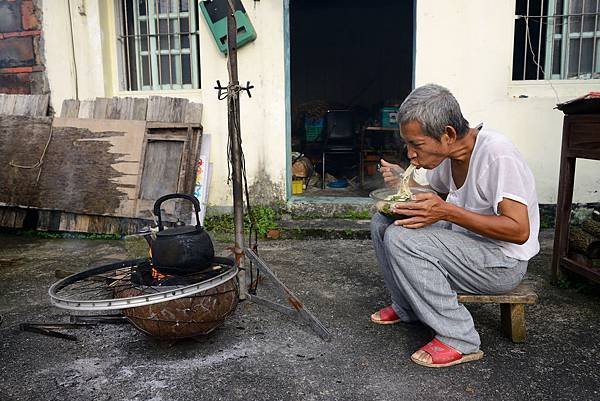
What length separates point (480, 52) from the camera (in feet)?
18.4

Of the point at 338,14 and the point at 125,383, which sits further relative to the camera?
the point at 338,14

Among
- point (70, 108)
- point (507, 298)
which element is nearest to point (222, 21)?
point (70, 108)

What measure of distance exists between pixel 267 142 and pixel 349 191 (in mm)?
2255

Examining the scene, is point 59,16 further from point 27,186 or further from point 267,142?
point 267,142

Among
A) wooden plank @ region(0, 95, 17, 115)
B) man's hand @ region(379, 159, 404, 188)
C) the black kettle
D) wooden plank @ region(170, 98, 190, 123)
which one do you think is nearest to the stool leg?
man's hand @ region(379, 159, 404, 188)

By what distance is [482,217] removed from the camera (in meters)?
2.54

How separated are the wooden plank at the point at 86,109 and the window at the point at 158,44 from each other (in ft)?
1.94

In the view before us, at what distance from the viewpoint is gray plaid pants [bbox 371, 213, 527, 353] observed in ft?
8.69

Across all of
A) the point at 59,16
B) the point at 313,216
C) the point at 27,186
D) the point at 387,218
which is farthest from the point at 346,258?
the point at 59,16

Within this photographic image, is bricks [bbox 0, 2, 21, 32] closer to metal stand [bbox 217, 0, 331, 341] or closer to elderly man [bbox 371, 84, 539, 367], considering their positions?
metal stand [bbox 217, 0, 331, 341]

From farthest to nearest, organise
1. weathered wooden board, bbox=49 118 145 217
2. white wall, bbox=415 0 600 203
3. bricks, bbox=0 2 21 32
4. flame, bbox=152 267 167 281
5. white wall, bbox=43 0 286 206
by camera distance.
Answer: bricks, bbox=0 2 21 32, white wall, bbox=43 0 286 206, weathered wooden board, bbox=49 118 145 217, white wall, bbox=415 0 600 203, flame, bbox=152 267 167 281

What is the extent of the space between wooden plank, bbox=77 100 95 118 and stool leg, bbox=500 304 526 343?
5212 millimetres

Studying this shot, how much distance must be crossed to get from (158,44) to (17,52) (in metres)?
1.78

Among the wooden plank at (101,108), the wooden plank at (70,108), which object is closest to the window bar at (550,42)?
the wooden plank at (101,108)
